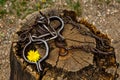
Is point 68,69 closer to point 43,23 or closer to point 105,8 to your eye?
point 43,23

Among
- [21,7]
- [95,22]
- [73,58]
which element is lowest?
[95,22]

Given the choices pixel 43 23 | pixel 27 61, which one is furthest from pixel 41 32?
pixel 27 61

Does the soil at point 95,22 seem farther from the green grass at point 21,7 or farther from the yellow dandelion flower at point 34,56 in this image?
the yellow dandelion flower at point 34,56

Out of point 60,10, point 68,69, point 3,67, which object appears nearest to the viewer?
point 68,69

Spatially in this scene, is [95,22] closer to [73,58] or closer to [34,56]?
[73,58]

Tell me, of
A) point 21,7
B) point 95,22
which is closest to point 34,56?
point 21,7

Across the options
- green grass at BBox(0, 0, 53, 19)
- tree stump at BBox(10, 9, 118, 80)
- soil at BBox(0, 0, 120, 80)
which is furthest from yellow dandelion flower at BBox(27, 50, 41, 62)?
green grass at BBox(0, 0, 53, 19)
